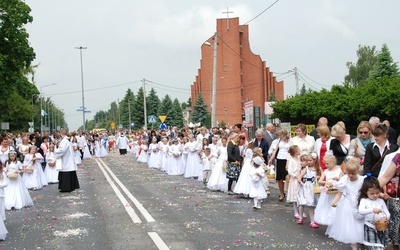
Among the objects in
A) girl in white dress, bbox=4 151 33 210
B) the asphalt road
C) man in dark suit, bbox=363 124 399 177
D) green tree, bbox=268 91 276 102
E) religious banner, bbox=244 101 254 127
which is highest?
green tree, bbox=268 91 276 102

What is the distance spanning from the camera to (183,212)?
12289mm

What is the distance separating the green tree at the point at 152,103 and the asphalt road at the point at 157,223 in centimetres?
9170

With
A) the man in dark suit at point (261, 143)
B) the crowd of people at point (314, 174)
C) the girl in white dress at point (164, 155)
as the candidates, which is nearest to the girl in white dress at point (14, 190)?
the crowd of people at point (314, 174)

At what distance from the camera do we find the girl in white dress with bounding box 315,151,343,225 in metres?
9.41

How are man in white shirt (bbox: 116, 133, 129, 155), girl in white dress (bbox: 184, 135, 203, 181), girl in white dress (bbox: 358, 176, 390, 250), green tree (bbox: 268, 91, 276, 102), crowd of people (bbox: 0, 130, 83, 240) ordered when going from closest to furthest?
girl in white dress (bbox: 358, 176, 390, 250) < crowd of people (bbox: 0, 130, 83, 240) < girl in white dress (bbox: 184, 135, 203, 181) < man in white shirt (bbox: 116, 133, 129, 155) < green tree (bbox: 268, 91, 276, 102)

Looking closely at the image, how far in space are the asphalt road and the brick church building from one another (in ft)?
268

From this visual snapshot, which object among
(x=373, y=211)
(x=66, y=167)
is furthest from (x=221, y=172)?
(x=373, y=211)

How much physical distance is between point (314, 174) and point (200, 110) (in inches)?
3407

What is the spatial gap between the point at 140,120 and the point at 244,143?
302 ft

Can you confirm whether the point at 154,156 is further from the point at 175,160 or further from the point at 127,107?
the point at 127,107

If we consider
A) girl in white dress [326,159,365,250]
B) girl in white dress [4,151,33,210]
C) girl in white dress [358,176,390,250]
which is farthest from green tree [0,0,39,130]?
girl in white dress [358,176,390,250]

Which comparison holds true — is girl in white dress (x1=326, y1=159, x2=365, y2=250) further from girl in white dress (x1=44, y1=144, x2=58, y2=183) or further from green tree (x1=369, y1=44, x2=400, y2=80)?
green tree (x1=369, y1=44, x2=400, y2=80)

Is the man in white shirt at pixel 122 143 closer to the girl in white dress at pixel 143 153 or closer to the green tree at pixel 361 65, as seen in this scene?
the girl in white dress at pixel 143 153

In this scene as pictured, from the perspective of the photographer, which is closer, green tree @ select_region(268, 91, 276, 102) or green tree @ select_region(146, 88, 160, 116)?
green tree @ select_region(268, 91, 276, 102)
